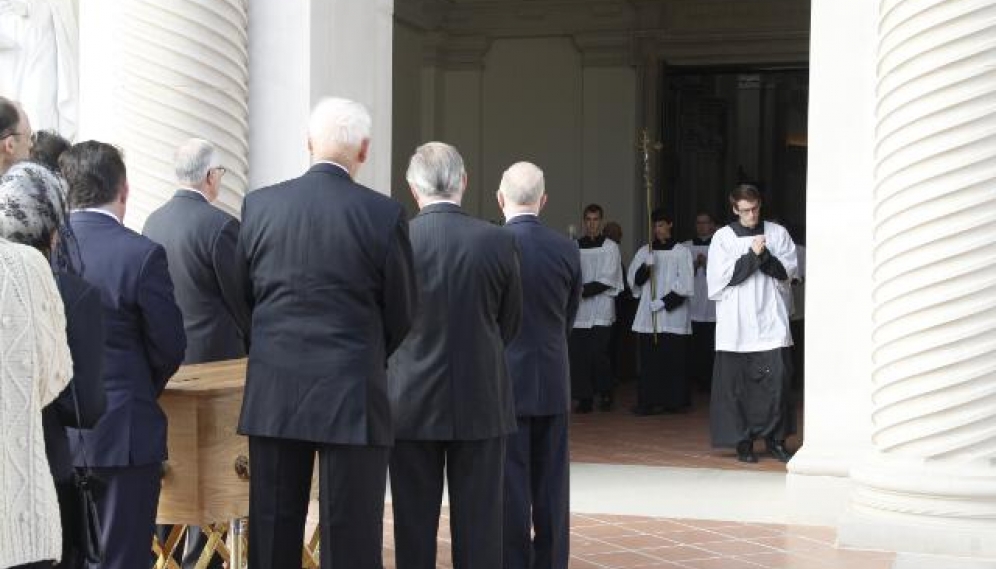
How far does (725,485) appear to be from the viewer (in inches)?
381

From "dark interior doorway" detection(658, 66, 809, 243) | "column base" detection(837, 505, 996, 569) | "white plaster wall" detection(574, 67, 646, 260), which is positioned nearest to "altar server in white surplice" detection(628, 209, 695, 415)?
"white plaster wall" detection(574, 67, 646, 260)

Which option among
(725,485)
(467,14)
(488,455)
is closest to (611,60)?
(467,14)

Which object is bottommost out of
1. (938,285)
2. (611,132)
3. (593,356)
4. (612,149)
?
(593,356)

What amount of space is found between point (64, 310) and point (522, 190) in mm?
2677

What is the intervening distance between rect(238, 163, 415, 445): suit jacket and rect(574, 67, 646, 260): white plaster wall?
43.2 feet

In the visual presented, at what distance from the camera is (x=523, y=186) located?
6316mm

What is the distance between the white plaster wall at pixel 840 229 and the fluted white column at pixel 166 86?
3.05m

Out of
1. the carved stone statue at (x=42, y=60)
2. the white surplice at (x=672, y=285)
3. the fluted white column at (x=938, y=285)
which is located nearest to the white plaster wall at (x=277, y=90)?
the carved stone statue at (x=42, y=60)

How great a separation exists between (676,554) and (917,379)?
1.35 m

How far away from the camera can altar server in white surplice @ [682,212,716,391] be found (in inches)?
598

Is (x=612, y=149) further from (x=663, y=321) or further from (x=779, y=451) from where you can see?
(x=779, y=451)

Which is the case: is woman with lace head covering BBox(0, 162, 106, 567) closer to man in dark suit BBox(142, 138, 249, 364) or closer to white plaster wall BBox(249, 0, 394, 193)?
man in dark suit BBox(142, 138, 249, 364)

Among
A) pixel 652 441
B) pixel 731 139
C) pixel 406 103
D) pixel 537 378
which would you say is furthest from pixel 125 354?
pixel 731 139

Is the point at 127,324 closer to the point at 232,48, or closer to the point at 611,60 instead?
the point at 232,48
